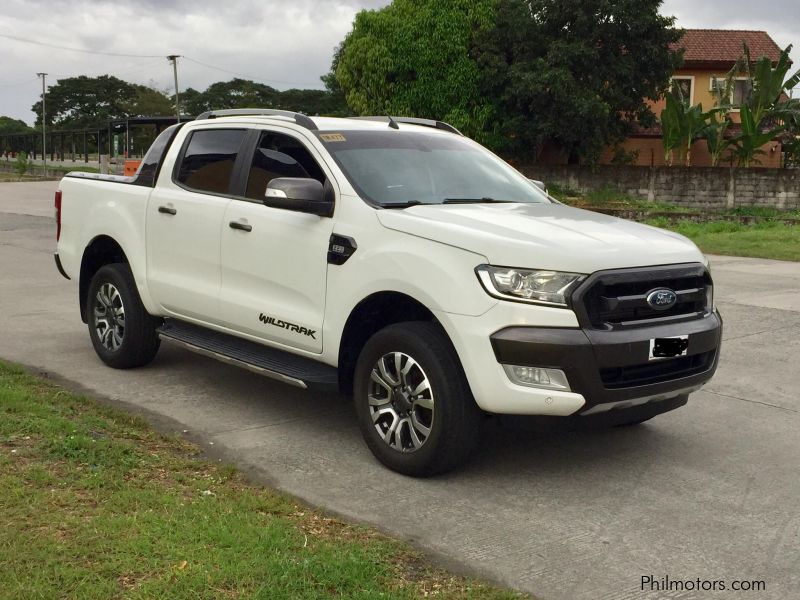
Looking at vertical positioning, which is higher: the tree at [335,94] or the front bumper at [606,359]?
the tree at [335,94]

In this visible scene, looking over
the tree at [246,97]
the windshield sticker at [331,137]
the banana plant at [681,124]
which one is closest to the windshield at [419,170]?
the windshield sticker at [331,137]

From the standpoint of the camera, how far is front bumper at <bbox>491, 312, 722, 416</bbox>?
439cm

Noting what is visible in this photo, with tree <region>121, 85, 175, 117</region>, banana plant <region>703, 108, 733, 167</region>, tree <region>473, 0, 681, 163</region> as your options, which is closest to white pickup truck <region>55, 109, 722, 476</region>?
tree <region>473, 0, 681, 163</region>

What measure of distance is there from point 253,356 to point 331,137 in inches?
54.2

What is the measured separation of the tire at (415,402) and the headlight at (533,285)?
1.39ft

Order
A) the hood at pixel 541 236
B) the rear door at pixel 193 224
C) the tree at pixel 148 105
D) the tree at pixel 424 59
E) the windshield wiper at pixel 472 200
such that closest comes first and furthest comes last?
the hood at pixel 541 236 → the windshield wiper at pixel 472 200 → the rear door at pixel 193 224 → the tree at pixel 424 59 → the tree at pixel 148 105

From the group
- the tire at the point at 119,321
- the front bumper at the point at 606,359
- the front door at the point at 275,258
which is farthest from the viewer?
the tire at the point at 119,321

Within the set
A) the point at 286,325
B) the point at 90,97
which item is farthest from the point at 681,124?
the point at 90,97

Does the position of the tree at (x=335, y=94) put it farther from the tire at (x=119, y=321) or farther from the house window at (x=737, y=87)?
the tire at (x=119, y=321)

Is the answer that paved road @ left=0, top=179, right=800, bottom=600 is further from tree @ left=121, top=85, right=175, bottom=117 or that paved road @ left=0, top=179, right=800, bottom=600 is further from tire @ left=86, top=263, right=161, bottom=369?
tree @ left=121, top=85, right=175, bottom=117

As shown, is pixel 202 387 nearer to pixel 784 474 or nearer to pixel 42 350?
pixel 42 350

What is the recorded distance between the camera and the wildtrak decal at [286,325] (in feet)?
17.7

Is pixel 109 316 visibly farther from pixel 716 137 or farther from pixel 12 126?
pixel 12 126

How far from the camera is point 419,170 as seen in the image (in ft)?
Answer: 18.9
